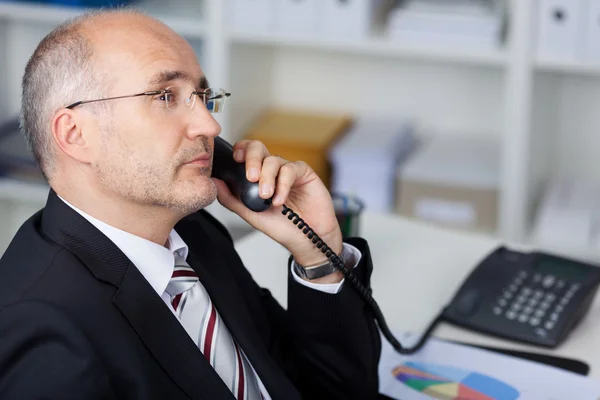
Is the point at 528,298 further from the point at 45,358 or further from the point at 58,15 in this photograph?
the point at 58,15

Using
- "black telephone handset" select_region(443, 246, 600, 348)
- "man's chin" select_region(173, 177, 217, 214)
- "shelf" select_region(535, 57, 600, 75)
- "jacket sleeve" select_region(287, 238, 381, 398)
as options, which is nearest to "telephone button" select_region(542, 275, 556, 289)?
"black telephone handset" select_region(443, 246, 600, 348)

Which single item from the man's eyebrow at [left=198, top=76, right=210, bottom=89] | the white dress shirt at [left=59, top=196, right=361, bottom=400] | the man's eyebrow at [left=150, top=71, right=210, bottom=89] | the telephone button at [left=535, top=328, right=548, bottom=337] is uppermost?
the man's eyebrow at [left=150, top=71, right=210, bottom=89]

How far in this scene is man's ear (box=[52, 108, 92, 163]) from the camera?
1194 mm

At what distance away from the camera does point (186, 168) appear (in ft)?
4.12

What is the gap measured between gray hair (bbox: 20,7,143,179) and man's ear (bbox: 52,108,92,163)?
14mm

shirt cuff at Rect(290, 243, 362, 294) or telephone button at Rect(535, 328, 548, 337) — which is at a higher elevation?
shirt cuff at Rect(290, 243, 362, 294)

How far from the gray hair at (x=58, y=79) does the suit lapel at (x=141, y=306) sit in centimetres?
11

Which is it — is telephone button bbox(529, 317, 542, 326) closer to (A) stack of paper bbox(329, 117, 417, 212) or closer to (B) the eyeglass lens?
(B) the eyeglass lens

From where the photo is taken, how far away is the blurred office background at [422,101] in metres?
2.55

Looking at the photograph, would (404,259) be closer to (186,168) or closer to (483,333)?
(483,333)

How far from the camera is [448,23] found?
2576mm

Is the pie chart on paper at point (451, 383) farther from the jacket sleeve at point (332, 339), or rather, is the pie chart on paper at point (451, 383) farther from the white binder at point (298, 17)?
the white binder at point (298, 17)

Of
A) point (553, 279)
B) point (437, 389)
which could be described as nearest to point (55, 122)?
point (437, 389)

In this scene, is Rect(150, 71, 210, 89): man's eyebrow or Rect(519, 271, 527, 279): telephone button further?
Rect(519, 271, 527, 279): telephone button
